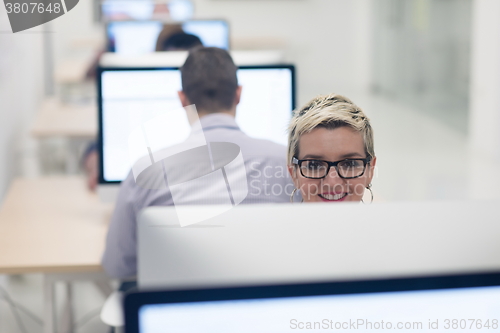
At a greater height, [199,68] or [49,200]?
[199,68]

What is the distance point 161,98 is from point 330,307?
1.24 meters

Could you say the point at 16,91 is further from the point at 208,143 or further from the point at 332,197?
the point at 332,197

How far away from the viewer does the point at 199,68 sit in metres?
1.59

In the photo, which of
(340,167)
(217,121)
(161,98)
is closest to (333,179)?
(340,167)

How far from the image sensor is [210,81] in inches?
61.4

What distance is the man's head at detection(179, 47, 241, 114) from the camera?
5.08 ft

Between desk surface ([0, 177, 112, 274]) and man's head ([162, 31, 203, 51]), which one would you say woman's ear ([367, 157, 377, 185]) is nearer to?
desk surface ([0, 177, 112, 274])

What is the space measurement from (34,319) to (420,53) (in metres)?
5.02

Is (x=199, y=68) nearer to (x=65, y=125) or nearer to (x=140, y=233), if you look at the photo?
(x=140, y=233)

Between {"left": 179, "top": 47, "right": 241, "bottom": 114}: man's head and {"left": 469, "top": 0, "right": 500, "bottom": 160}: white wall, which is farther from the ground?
{"left": 179, "top": 47, "right": 241, "bottom": 114}: man's head

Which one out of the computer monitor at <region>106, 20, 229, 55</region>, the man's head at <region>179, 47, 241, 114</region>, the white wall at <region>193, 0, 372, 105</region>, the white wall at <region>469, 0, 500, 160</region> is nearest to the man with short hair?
the man's head at <region>179, 47, 241, 114</region>

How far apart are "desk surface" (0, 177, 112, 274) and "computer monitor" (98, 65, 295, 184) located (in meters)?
0.24

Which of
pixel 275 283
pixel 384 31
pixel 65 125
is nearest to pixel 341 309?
pixel 275 283

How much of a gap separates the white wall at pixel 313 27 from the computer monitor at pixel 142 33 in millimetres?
4015
